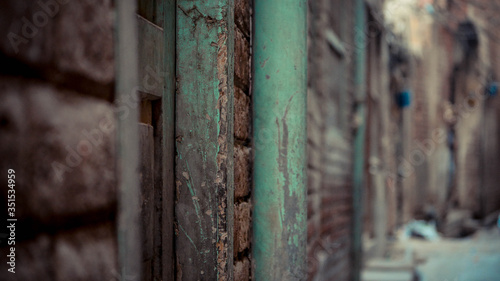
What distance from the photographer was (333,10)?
148 inches

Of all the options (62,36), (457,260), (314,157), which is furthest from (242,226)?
(457,260)

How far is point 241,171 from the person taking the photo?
139cm

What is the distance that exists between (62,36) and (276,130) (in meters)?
0.95

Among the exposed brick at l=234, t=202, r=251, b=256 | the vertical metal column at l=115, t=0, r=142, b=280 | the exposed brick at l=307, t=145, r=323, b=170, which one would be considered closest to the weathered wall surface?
the exposed brick at l=307, t=145, r=323, b=170

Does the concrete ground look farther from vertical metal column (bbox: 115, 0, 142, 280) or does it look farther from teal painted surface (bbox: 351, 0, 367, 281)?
vertical metal column (bbox: 115, 0, 142, 280)

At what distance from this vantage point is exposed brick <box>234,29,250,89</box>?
1335mm

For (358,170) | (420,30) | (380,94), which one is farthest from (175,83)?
(420,30)

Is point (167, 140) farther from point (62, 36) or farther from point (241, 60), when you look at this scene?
point (62, 36)

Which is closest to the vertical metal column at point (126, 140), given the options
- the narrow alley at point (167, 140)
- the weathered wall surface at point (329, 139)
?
the narrow alley at point (167, 140)

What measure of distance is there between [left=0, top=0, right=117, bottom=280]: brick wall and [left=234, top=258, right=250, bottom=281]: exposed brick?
0.65 m

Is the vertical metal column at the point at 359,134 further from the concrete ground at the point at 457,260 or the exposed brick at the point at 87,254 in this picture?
the exposed brick at the point at 87,254

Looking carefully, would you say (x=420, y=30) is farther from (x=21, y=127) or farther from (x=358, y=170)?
(x=21, y=127)

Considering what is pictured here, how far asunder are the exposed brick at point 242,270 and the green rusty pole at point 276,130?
0.05 metres

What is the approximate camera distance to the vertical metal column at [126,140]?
0.74 metres
